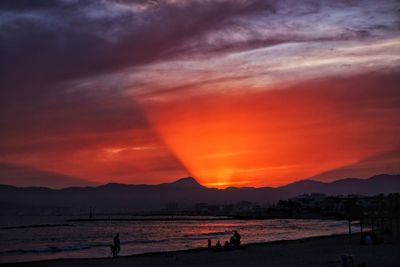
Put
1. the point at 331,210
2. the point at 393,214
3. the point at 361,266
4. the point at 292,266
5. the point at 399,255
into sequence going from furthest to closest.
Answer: the point at 331,210 < the point at 393,214 < the point at 399,255 < the point at 292,266 < the point at 361,266

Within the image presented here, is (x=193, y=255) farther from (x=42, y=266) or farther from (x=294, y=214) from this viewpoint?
(x=294, y=214)

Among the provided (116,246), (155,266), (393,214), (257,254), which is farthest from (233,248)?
(393,214)

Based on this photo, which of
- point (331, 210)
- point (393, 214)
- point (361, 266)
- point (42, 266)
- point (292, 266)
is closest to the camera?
point (361, 266)

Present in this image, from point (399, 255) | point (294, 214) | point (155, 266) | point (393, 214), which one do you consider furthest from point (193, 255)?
point (294, 214)

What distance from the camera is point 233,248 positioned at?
3597 centimetres

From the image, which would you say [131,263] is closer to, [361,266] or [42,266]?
[42,266]

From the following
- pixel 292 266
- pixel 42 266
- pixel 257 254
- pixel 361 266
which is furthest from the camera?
pixel 257 254

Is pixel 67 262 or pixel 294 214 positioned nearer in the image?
pixel 67 262

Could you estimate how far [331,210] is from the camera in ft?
590

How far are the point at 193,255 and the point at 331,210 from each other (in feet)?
511

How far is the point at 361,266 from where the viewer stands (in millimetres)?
19781

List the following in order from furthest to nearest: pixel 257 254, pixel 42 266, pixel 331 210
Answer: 1. pixel 331 210
2. pixel 257 254
3. pixel 42 266

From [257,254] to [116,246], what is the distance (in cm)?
972

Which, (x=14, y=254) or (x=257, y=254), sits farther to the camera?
(x=14, y=254)
